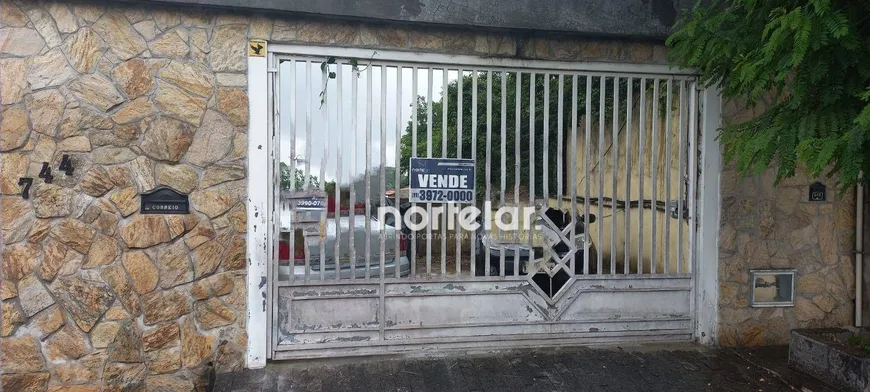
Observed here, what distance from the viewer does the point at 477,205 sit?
4242 mm

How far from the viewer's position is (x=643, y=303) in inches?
175

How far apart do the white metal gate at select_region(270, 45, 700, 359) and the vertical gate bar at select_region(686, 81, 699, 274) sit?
0.01 m

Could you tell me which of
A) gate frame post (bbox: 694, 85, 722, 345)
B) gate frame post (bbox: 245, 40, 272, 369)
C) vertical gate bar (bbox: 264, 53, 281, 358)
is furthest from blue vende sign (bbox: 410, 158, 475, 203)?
gate frame post (bbox: 694, 85, 722, 345)

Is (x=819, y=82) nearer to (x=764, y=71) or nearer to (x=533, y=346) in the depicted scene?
(x=764, y=71)

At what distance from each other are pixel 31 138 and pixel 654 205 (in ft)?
15.9

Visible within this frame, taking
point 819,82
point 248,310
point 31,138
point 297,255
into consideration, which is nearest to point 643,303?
point 819,82

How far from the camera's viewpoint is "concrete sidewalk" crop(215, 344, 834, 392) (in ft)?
12.2

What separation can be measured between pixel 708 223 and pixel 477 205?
2.06m

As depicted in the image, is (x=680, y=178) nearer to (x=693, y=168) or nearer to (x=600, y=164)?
(x=693, y=168)

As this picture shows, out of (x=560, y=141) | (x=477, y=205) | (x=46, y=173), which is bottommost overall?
(x=477, y=205)

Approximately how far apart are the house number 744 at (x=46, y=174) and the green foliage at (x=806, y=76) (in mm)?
4515

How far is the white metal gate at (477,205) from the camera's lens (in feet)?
13.1

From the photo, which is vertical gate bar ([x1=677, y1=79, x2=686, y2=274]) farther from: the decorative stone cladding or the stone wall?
the decorative stone cladding


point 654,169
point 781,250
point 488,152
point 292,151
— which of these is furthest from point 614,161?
point 292,151
